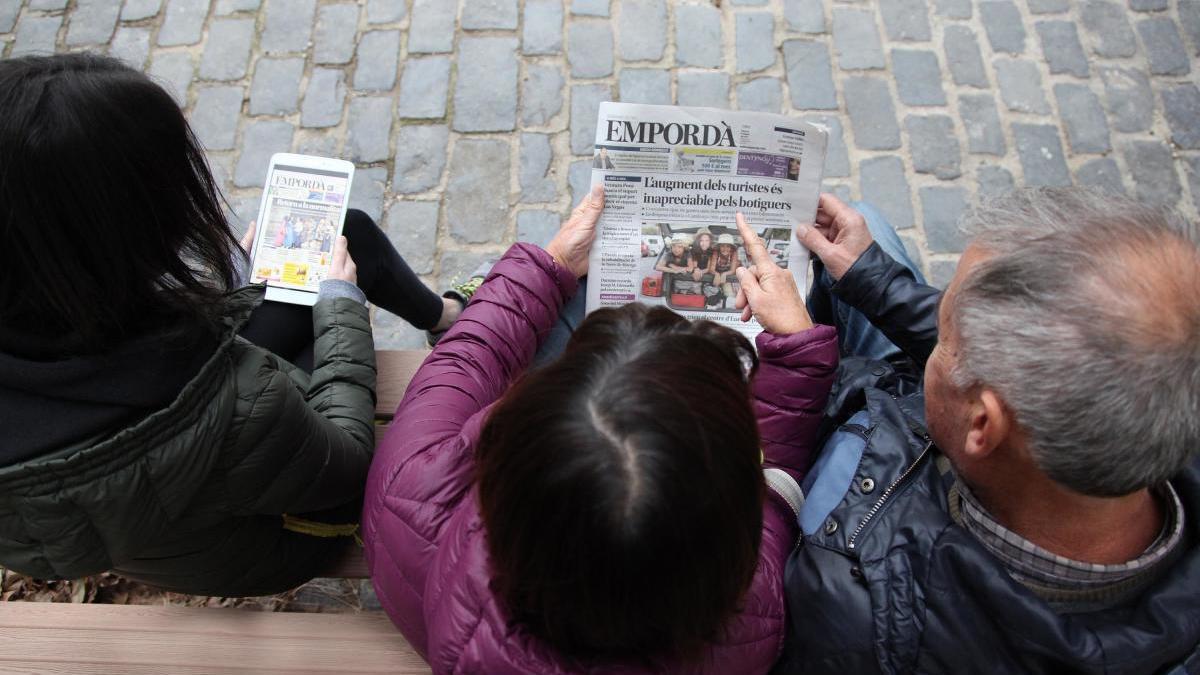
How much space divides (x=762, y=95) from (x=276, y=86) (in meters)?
1.89

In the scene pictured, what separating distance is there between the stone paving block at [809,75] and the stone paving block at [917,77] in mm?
270

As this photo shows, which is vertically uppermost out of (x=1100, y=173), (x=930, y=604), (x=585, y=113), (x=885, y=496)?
(x=585, y=113)

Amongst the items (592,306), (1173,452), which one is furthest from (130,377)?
(1173,452)

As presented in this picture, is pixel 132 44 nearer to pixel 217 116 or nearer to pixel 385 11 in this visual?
pixel 217 116

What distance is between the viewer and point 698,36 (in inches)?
137

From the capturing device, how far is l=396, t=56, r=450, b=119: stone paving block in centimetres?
333

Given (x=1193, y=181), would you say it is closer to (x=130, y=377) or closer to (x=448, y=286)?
(x=448, y=286)

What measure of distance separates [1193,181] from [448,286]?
2737 mm

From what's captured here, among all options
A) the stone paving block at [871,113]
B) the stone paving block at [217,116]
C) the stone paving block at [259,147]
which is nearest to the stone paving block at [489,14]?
the stone paving block at [259,147]

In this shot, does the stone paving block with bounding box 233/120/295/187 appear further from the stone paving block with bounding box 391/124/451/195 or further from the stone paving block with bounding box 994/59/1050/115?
the stone paving block with bounding box 994/59/1050/115

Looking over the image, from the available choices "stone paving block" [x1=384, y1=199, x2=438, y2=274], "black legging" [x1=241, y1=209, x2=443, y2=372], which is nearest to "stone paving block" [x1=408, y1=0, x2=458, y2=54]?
"stone paving block" [x1=384, y1=199, x2=438, y2=274]

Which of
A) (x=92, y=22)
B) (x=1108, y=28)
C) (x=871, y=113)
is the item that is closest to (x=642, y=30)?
(x=871, y=113)

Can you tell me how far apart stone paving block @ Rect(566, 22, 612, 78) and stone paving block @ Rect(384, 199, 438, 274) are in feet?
2.65

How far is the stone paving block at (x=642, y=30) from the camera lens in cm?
343
